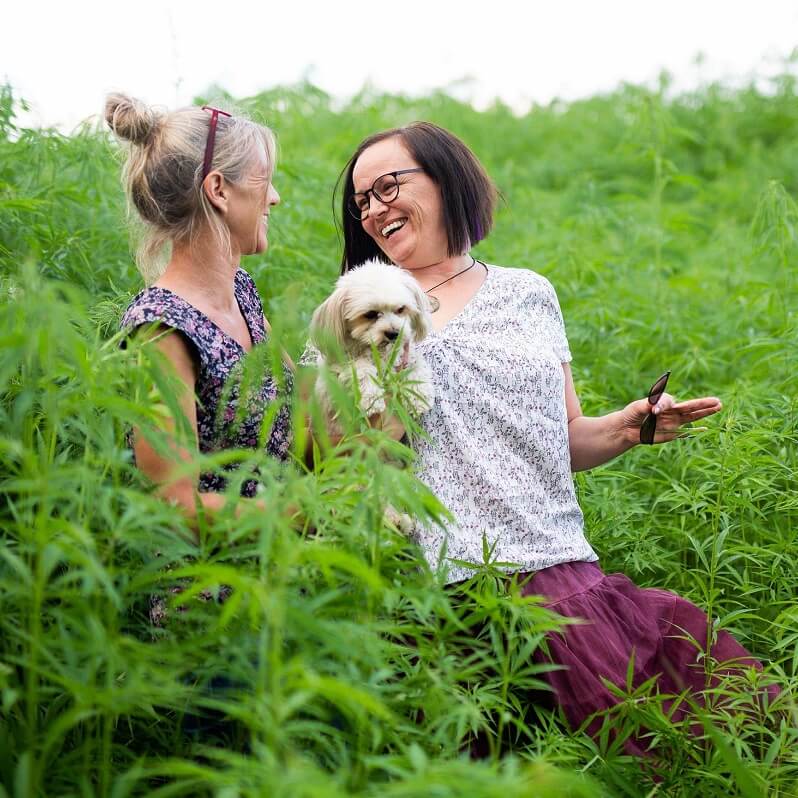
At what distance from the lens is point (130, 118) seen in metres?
2.43

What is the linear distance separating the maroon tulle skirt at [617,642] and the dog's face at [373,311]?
0.79 m

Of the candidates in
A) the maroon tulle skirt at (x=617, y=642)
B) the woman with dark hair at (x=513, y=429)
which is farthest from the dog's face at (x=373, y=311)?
the maroon tulle skirt at (x=617, y=642)

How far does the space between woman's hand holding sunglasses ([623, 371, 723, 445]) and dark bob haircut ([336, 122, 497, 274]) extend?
753 mm

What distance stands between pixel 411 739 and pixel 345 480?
533mm

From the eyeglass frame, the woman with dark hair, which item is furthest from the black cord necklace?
the eyeglass frame

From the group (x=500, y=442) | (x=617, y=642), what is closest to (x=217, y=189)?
(x=500, y=442)

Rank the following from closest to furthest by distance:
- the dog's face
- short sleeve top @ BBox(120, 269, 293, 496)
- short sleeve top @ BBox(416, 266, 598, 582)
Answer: short sleeve top @ BBox(120, 269, 293, 496) < short sleeve top @ BBox(416, 266, 598, 582) < the dog's face

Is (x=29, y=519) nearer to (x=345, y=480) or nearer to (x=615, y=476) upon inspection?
(x=345, y=480)

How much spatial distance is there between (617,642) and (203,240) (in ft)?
4.93

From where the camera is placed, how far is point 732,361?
4.24m

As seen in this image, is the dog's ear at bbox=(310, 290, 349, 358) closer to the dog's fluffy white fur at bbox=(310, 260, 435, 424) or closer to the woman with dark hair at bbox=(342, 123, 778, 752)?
the dog's fluffy white fur at bbox=(310, 260, 435, 424)

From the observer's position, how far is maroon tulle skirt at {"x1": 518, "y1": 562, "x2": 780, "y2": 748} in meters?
2.38

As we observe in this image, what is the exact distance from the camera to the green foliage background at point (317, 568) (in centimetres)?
160

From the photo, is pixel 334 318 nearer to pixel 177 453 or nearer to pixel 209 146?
pixel 209 146
